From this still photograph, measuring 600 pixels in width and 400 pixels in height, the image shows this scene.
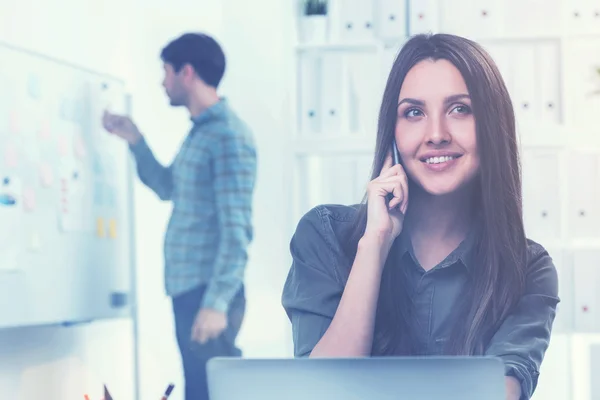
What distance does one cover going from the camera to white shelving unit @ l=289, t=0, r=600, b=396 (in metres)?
2.50

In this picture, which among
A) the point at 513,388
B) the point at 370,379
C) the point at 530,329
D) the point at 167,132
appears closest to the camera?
the point at 370,379

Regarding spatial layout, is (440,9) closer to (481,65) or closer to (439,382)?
(481,65)

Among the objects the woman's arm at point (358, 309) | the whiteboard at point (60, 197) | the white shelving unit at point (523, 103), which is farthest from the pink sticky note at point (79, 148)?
the woman's arm at point (358, 309)

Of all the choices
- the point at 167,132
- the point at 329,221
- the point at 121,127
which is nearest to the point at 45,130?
the point at 121,127

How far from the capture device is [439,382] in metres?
0.81

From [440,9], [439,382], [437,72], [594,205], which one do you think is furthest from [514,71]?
[439,382]

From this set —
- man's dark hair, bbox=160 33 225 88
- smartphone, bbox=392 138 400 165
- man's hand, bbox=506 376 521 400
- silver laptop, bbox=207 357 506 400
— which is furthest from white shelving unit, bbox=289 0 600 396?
silver laptop, bbox=207 357 506 400

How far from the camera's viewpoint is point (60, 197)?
8.53 ft

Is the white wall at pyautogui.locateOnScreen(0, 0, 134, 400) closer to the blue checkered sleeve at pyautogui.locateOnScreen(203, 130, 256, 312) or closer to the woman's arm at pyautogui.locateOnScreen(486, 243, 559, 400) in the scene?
the blue checkered sleeve at pyautogui.locateOnScreen(203, 130, 256, 312)

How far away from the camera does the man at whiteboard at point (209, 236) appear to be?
2.54 m

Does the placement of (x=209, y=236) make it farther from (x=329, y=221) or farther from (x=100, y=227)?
(x=329, y=221)

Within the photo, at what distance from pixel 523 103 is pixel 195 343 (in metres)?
1.18

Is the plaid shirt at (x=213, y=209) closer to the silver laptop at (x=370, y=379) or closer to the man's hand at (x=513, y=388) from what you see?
the man's hand at (x=513, y=388)

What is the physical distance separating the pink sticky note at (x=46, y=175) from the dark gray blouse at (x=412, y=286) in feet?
3.98
